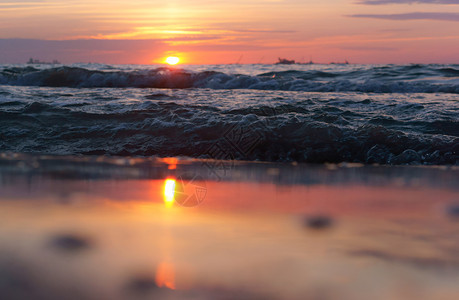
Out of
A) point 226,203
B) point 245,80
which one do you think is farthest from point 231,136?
point 245,80

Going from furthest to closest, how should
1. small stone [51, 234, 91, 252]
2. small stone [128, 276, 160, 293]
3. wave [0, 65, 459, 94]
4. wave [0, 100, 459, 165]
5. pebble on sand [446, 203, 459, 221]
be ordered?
wave [0, 65, 459, 94], wave [0, 100, 459, 165], pebble on sand [446, 203, 459, 221], small stone [51, 234, 91, 252], small stone [128, 276, 160, 293]

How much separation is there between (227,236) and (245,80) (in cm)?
1032

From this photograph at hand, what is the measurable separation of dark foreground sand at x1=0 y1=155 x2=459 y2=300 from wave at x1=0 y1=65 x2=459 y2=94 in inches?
306

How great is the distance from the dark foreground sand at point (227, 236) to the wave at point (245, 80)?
7.78m

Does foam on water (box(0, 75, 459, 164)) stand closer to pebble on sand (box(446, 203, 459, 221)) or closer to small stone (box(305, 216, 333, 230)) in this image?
pebble on sand (box(446, 203, 459, 221))

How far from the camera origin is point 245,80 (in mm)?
12094

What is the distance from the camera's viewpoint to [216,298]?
1431mm

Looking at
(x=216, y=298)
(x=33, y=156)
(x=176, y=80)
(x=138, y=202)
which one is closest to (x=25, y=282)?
(x=216, y=298)

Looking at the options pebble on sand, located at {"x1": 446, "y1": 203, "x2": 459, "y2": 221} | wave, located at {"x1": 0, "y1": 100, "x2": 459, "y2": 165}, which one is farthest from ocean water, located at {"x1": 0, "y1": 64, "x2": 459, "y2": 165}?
pebble on sand, located at {"x1": 446, "y1": 203, "x2": 459, "y2": 221}

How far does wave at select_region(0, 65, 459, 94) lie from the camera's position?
428 inches

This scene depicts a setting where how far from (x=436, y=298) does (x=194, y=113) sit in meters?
Result: 4.35

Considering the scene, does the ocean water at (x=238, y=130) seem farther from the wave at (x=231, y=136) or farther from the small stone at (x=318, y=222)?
the small stone at (x=318, y=222)

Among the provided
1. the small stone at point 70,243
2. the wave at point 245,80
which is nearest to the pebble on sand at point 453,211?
the small stone at point 70,243

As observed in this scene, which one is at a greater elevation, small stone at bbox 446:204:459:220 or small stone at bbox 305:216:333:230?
small stone at bbox 446:204:459:220
